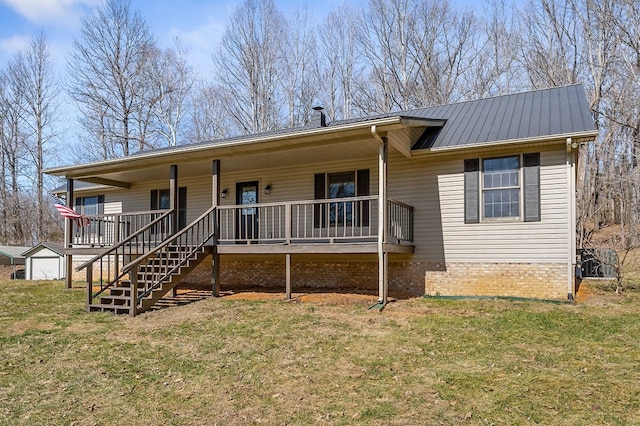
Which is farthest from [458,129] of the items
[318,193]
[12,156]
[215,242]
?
[12,156]

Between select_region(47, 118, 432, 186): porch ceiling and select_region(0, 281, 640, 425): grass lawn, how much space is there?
3450 mm

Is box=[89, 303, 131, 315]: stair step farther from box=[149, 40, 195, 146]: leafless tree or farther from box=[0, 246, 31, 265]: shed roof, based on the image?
box=[149, 40, 195, 146]: leafless tree

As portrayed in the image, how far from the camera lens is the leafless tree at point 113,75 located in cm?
2753

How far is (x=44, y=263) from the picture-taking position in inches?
704

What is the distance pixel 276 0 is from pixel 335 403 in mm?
27773

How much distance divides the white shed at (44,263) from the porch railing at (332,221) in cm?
834

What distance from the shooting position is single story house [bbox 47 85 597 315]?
9.32m

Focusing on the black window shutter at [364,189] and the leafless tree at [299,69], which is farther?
the leafless tree at [299,69]

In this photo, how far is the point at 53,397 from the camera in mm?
4934

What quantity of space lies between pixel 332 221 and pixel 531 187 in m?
4.65

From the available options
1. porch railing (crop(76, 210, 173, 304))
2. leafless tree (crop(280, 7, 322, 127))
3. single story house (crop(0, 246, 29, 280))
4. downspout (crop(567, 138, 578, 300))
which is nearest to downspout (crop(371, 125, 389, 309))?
downspout (crop(567, 138, 578, 300))

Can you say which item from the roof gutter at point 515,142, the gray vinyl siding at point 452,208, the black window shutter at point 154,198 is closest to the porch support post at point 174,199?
the gray vinyl siding at point 452,208

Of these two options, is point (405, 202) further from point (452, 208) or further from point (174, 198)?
point (174, 198)

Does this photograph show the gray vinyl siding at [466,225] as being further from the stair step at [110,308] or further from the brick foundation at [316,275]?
the stair step at [110,308]
